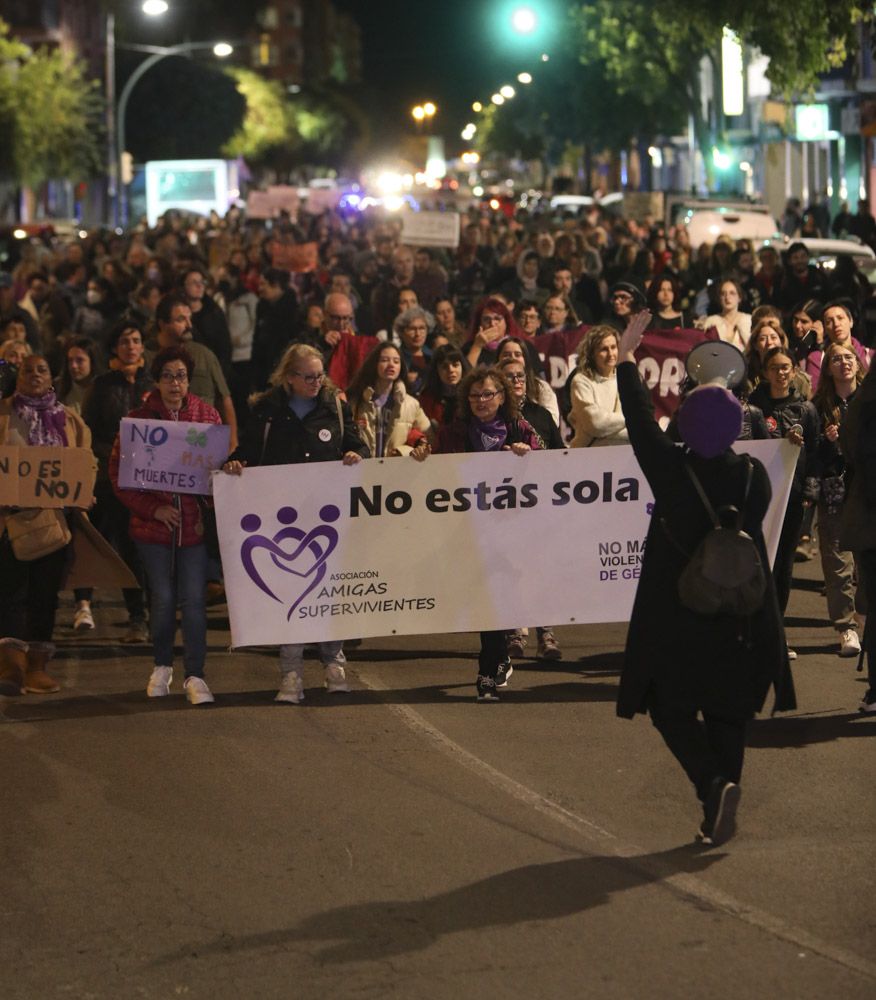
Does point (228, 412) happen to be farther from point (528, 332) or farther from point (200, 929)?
point (200, 929)

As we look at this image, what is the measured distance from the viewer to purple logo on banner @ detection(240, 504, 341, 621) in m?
10.3

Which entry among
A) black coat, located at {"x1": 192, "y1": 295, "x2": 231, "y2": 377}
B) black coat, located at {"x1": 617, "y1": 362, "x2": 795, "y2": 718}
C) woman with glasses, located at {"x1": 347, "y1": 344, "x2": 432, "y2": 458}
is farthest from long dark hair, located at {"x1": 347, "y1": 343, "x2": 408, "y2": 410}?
black coat, located at {"x1": 192, "y1": 295, "x2": 231, "y2": 377}

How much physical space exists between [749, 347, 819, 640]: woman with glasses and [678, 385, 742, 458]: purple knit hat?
3.88 m

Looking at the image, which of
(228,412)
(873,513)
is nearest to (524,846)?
(873,513)

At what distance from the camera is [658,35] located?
56.3 m

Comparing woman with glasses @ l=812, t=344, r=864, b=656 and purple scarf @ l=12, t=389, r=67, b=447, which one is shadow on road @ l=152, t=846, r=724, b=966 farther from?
purple scarf @ l=12, t=389, r=67, b=447

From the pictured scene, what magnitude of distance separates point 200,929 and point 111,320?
46.6 ft

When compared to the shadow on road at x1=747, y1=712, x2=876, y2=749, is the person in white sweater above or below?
above

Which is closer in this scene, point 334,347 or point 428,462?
point 428,462

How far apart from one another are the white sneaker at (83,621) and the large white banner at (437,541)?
2.63 m

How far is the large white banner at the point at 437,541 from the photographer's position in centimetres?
1033

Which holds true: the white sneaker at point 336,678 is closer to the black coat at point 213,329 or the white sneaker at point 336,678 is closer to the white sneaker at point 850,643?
the white sneaker at point 850,643

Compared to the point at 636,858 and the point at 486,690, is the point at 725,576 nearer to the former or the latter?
the point at 636,858

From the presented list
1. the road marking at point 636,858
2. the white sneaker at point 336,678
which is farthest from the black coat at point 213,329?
the road marking at point 636,858
